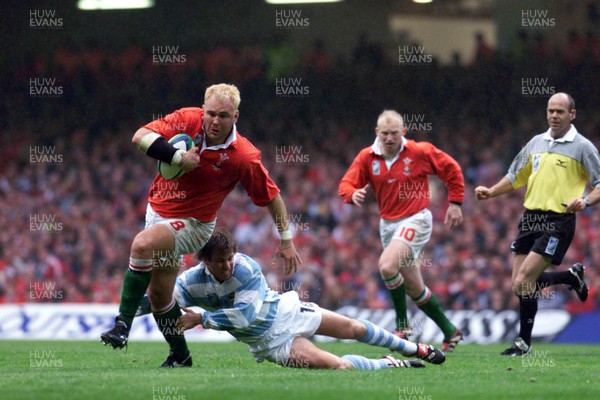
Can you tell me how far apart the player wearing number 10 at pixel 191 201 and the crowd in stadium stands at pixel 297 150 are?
1002cm

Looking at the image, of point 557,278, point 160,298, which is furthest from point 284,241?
point 557,278

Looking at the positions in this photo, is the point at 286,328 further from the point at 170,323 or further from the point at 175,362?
the point at 175,362

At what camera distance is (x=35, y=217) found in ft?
74.5

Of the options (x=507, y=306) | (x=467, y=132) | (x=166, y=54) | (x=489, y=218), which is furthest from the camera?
(x=166, y=54)

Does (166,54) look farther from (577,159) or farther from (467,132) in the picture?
(577,159)

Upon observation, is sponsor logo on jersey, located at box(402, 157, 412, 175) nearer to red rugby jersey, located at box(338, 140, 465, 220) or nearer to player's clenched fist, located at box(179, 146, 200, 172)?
red rugby jersey, located at box(338, 140, 465, 220)

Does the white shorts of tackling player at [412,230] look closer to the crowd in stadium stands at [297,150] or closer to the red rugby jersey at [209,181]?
the red rugby jersey at [209,181]

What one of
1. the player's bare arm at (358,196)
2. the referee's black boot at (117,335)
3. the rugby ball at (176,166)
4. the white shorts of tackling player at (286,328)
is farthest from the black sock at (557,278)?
the referee's black boot at (117,335)

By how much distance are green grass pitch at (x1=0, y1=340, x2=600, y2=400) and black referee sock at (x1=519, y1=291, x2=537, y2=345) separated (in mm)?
834

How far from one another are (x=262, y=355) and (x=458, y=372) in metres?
1.53

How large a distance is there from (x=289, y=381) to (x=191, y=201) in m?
2.05

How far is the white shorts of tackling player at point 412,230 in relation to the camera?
11461 mm

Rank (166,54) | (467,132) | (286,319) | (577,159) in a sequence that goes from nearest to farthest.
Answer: (286,319) < (577,159) < (467,132) < (166,54)

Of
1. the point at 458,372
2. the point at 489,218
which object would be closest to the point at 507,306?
the point at 489,218
